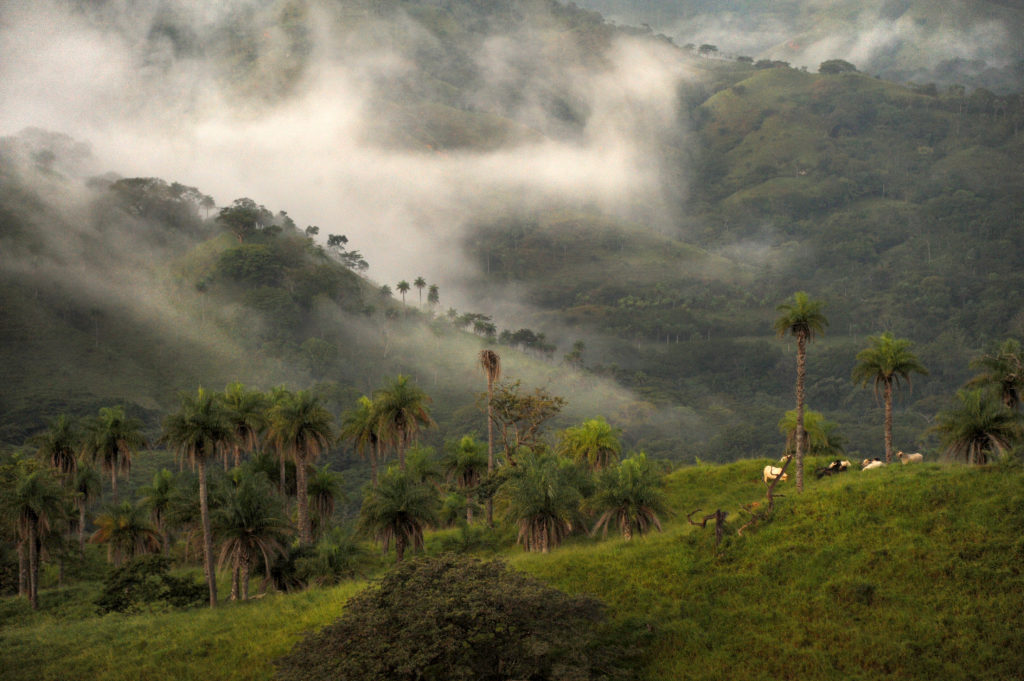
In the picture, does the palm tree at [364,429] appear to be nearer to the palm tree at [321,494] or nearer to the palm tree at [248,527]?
the palm tree at [321,494]

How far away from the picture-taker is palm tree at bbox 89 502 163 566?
2763 inches

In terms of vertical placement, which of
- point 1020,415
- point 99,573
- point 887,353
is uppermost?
point 887,353

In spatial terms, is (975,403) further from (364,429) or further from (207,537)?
(207,537)

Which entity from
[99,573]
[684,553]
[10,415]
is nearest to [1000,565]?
[684,553]

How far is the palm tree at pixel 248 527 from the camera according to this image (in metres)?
50.4

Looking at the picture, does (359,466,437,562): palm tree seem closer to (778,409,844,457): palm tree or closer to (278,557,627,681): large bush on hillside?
(278,557,627,681): large bush on hillside

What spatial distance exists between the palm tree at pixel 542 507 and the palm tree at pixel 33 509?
36.3 meters

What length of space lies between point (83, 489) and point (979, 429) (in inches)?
3477

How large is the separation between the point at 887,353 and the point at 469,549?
133ft

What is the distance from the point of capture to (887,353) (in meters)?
65.2

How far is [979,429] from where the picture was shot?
53781mm

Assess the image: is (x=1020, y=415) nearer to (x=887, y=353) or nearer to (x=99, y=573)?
(x=887, y=353)

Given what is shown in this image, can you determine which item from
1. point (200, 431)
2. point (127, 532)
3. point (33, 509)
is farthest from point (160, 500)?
point (200, 431)

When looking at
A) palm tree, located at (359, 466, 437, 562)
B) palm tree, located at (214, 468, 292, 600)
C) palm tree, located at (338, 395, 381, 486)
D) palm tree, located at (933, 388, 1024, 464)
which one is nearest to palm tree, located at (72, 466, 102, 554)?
palm tree, located at (338, 395, 381, 486)
